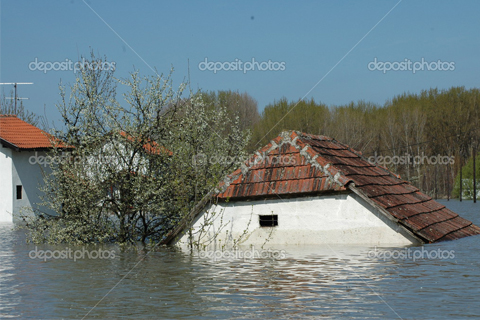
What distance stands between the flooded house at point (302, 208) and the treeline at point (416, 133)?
196 ft

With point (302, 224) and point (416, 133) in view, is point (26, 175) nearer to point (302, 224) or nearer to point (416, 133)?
point (302, 224)

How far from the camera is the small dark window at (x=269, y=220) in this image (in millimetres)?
17266

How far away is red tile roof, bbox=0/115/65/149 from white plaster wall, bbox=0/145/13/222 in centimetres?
90

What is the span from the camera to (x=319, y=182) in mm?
16734

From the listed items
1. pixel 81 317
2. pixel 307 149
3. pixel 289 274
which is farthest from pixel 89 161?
pixel 81 317

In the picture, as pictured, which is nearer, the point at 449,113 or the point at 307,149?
the point at 307,149

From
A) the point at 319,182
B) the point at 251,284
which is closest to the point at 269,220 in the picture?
the point at 319,182

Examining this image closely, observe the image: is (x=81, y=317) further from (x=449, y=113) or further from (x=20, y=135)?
(x=449, y=113)

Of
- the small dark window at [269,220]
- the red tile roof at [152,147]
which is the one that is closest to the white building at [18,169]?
the red tile roof at [152,147]

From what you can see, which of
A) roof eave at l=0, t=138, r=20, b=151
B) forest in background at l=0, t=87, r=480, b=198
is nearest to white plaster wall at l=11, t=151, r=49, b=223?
roof eave at l=0, t=138, r=20, b=151

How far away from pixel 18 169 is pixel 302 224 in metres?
26.7

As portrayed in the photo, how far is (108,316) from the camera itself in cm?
995

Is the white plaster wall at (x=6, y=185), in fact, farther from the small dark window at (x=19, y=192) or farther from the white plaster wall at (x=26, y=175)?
the small dark window at (x=19, y=192)

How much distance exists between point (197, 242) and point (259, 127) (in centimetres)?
6554
